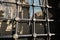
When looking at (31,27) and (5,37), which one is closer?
(5,37)

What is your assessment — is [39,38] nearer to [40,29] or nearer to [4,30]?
[40,29]

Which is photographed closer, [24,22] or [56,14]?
[24,22]

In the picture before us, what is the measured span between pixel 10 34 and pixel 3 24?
0.35ft

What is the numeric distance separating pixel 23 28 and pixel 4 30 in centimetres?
18

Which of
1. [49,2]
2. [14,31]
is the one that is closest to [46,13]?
[49,2]

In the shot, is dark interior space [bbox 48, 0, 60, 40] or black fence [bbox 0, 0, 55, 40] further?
dark interior space [bbox 48, 0, 60, 40]

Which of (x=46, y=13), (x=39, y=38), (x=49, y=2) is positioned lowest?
(x=39, y=38)

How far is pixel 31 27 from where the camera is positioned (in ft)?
4.30

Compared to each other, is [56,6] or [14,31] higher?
[56,6]

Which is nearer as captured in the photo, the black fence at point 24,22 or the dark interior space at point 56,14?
the black fence at point 24,22

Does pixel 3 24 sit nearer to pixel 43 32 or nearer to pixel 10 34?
pixel 10 34

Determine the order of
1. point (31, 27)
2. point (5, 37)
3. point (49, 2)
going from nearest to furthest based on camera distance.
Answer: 1. point (5, 37)
2. point (31, 27)
3. point (49, 2)

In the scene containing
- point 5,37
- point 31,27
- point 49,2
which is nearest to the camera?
point 5,37

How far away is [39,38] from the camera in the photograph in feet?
4.34
